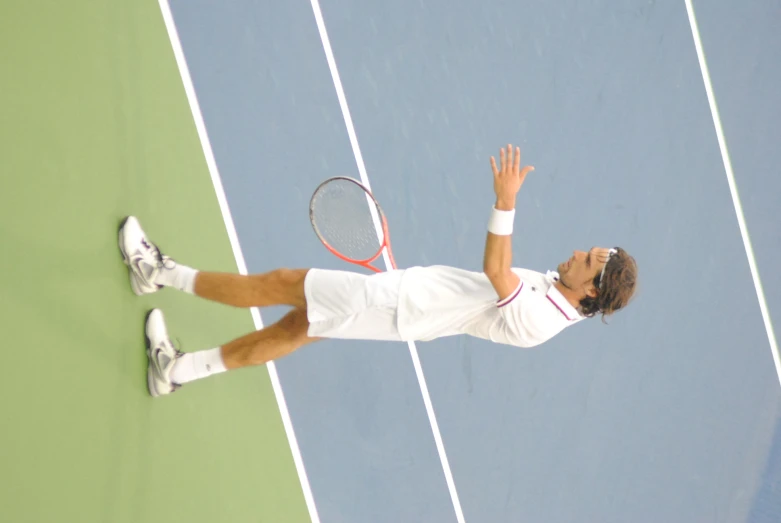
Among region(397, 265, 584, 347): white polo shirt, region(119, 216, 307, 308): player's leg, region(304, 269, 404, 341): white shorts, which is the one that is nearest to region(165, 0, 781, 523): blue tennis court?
region(119, 216, 307, 308): player's leg

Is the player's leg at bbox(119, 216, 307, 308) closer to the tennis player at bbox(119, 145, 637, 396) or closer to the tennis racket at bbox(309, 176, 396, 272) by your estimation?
the tennis player at bbox(119, 145, 637, 396)

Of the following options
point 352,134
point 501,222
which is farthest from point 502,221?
point 352,134

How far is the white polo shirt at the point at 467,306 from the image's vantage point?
9.98ft

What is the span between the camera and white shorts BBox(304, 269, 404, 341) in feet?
10.2

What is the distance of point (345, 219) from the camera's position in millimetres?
3473

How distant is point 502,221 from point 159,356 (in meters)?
1.48

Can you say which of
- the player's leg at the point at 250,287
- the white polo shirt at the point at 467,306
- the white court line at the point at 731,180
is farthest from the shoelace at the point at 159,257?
the white court line at the point at 731,180

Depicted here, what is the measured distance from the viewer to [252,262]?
4.04 metres

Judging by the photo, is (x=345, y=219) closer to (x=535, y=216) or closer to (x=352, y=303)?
(x=352, y=303)

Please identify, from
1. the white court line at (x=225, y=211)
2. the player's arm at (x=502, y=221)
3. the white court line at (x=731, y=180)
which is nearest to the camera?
the player's arm at (x=502, y=221)

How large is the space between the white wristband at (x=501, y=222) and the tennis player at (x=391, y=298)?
66 mm

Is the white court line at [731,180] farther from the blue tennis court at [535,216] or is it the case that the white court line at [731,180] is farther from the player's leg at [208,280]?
the player's leg at [208,280]

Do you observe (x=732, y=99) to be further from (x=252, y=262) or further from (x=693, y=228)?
(x=252, y=262)

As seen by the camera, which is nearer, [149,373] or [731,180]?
[149,373]
